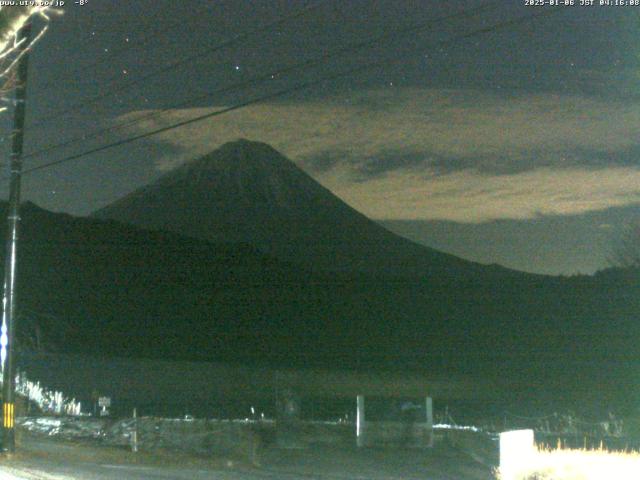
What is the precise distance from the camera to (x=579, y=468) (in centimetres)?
1386

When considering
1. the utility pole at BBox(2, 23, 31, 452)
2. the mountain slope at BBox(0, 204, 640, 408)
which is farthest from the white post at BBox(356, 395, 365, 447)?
the mountain slope at BBox(0, 204, 640, 408)

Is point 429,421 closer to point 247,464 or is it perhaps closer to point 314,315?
point 247,464

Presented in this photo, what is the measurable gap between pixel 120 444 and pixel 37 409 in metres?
8.67

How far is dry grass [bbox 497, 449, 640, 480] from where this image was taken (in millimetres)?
13445

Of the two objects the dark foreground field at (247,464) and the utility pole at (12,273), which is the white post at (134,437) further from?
the utility pole at (12,273)

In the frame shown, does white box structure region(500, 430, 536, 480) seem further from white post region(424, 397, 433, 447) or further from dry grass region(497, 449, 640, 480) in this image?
white post region(424, 397, 433, 447)

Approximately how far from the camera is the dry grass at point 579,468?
44.1 ft

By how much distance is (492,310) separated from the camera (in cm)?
7300

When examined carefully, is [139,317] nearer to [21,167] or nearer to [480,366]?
[480,366]

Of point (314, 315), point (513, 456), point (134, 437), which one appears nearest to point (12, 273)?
point (134, 437)

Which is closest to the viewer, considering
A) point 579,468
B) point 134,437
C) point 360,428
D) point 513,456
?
point 579,468

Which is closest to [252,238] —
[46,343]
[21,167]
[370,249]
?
[370,249]

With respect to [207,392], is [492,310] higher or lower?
higher

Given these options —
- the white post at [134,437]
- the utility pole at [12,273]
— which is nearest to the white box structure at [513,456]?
the white post at [134,437]
